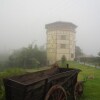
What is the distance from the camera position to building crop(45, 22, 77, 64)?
42.2 metres

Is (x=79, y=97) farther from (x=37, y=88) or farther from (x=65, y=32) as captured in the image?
(x=65, y=32)

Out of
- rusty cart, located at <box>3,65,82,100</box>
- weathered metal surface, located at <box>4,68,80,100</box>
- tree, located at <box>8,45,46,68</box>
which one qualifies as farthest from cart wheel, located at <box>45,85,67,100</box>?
tree, located at <box>8,45,46,68</box>

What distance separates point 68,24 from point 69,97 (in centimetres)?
3463

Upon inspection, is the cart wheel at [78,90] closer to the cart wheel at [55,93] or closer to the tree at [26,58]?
the cart wheel at [55,93]

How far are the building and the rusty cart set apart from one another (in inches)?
1339

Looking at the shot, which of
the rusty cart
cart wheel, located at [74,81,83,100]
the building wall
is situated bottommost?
cart wheel, located at [74,81,83,100]

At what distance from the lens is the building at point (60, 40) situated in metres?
42.2

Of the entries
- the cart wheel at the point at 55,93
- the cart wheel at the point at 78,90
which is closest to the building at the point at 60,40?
the cart wheel at the point at 78,90

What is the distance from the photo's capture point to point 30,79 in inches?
316

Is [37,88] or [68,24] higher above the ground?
[68,24]

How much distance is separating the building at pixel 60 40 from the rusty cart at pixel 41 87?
34.0 metres

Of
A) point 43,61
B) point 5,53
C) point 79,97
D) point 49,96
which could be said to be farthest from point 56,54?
point 49,96

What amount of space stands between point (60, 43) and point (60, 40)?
0.69m

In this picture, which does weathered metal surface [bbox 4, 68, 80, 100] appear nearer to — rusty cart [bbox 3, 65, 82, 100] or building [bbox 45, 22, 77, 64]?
rusty cart [bbox 3, 65, 82, 100]
